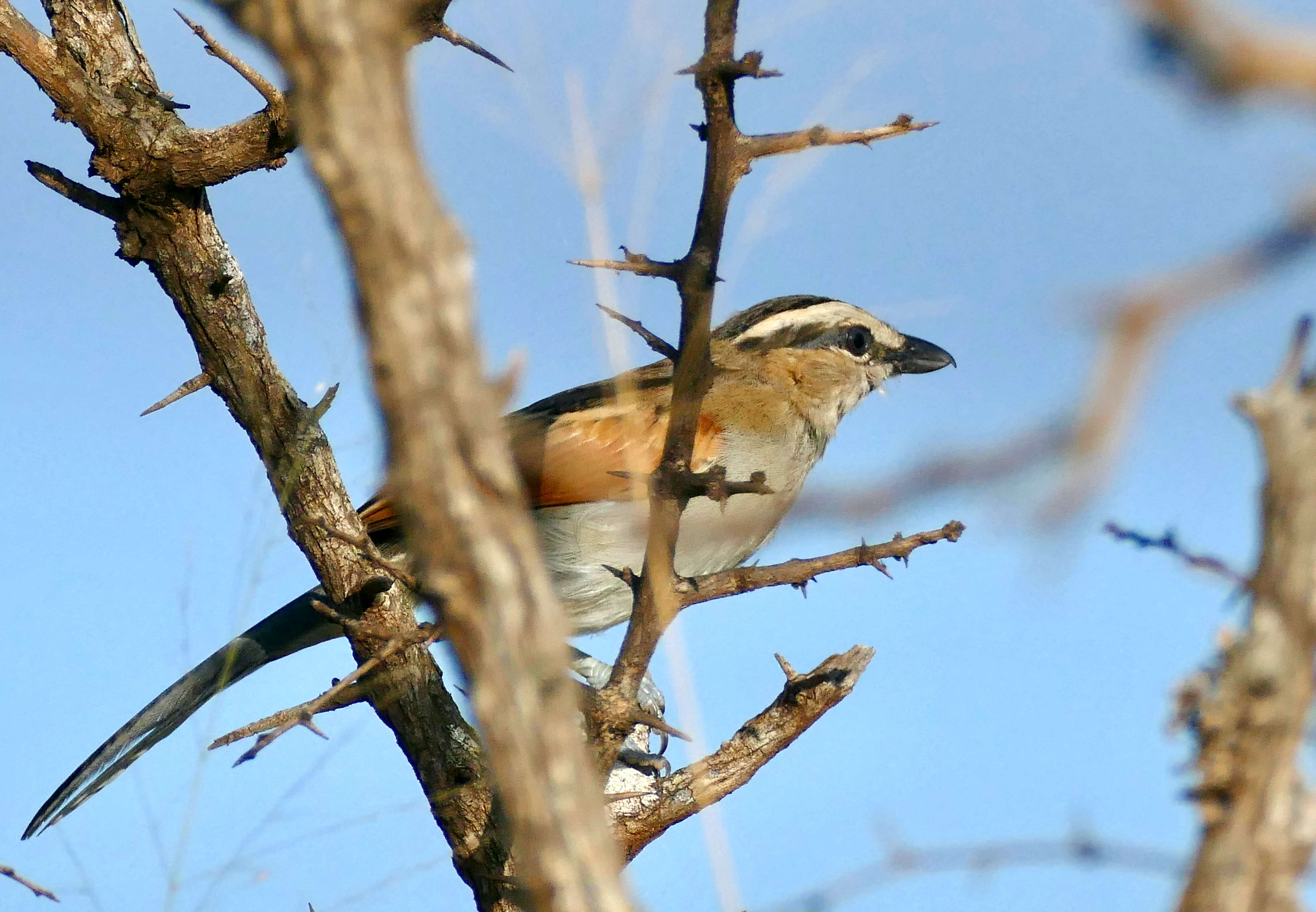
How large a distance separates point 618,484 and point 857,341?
166 centimetres

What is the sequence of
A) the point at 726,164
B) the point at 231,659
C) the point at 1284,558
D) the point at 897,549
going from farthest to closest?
the point at 231,659, the point at 897,549, the point at 726,164, the point at 1284,558

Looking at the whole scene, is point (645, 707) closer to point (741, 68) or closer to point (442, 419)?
point (741, 68)

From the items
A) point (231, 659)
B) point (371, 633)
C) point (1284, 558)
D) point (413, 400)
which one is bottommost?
point (1284, 558)

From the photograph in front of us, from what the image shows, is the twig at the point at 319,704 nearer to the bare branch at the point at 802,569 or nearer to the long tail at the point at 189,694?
the bare branch at the point at 802,569

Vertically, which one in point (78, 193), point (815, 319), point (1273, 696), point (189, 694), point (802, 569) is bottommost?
point (1273, 696)

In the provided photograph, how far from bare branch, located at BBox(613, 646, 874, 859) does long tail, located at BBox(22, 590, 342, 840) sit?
4.43ft

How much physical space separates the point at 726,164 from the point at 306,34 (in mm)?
1421

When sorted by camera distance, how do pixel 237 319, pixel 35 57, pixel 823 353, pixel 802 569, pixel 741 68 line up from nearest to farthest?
pixel 741 68, pixel 802 569, pixel 35 57, pixel 237 319, pixel 823 353

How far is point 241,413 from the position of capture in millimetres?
3920

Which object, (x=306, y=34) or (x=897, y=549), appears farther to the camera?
(x=897, y=549)

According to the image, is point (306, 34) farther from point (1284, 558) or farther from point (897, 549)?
point (897, 549)

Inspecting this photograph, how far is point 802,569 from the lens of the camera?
3.09 m

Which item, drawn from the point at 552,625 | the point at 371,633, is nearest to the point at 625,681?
the point at 371,633

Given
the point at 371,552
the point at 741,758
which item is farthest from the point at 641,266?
the point at 741,758
